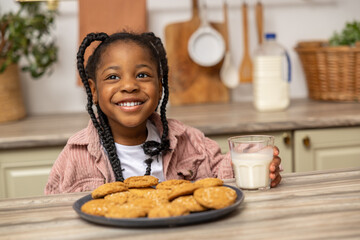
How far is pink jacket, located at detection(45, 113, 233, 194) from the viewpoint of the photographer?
53.1 inches

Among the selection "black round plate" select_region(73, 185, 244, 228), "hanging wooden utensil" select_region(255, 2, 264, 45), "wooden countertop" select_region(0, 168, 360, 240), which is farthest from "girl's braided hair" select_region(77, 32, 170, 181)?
"hanging wooden utensil" select_region(255, 2, 264, 45)

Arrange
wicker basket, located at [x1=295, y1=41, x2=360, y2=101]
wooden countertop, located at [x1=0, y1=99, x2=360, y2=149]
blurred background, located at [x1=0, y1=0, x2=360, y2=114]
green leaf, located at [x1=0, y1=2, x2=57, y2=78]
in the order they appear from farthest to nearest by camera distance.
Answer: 1. blurred background, located at [x1=0, y1=0, x2=360, y2=114]
2. wicker basket, located at [x1=295, y1=41, x2=360, y2=101]
3. green leaf, located at [x1=0, y1=2, x2=57, y2=78]
4. wooden countertop, located at [x1=0, y1=99, x2=360, y2=149]

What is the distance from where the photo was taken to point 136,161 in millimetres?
1457

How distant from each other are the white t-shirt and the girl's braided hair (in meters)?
0.02

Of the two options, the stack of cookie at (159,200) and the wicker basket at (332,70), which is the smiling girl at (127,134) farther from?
the wicker basket at (332,70)

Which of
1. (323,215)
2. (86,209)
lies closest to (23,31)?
(86,209)

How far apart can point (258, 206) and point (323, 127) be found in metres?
Result: 1.17

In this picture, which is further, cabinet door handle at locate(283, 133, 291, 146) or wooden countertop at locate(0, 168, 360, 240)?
cabinet door handle at locate(283, 133, 291, 146)

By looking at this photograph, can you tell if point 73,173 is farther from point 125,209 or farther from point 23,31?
point 23,31

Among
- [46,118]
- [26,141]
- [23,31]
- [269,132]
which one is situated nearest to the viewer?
[26,141]

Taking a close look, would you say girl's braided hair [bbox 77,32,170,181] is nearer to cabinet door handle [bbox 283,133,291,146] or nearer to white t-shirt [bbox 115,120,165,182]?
white t-shirt [bbox 115,120,165,182]

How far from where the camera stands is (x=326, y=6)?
2.61m

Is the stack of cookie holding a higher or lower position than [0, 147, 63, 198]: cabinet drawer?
higher

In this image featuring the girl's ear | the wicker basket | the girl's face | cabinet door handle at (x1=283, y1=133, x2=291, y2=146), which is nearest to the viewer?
the girl's face
